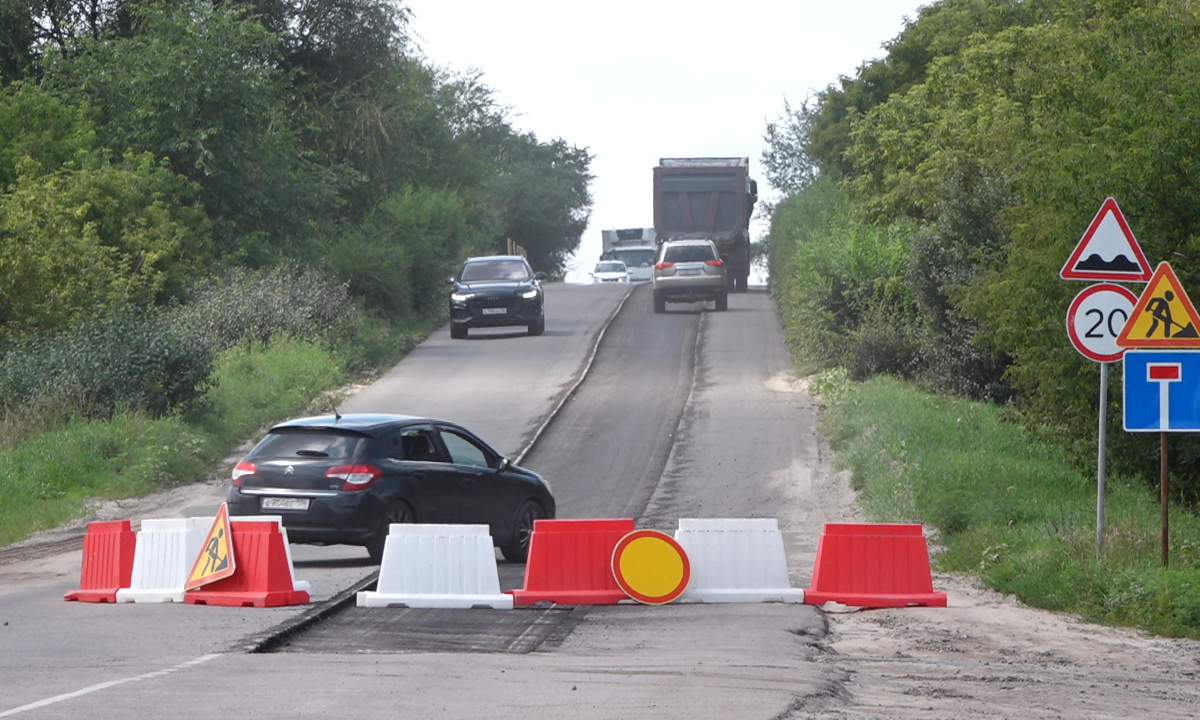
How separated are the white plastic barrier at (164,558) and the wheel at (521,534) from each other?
4095mm

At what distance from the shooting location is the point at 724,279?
4500 centimetres

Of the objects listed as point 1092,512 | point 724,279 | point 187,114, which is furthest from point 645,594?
point 724,279

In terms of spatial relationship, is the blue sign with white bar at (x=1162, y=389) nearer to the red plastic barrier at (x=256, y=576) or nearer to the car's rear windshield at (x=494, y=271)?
the red plastic barrier at (x=256, y=576)

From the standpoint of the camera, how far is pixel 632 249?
265 ft

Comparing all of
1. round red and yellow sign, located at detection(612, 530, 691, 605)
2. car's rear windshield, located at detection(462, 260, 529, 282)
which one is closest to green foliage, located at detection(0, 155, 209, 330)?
car's rear windshield, located at detection(462, 260, 529, 282)

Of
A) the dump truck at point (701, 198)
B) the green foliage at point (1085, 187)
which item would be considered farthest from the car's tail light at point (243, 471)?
the dump truck at point (701, 198)

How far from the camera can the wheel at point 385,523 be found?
13.9 metres

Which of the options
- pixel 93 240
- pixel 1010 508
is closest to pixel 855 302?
pixel 93 240

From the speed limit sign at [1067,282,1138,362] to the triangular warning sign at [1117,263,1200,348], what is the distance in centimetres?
36

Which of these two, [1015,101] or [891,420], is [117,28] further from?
[891,420]

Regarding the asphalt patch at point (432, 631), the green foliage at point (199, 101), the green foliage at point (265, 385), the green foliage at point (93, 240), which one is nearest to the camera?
the asphalt patch at point (432, 631)

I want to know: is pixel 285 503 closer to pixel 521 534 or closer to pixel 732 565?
pixel 521 534

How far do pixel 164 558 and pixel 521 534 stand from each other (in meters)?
4.44

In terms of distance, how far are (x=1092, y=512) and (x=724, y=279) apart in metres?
29.7
